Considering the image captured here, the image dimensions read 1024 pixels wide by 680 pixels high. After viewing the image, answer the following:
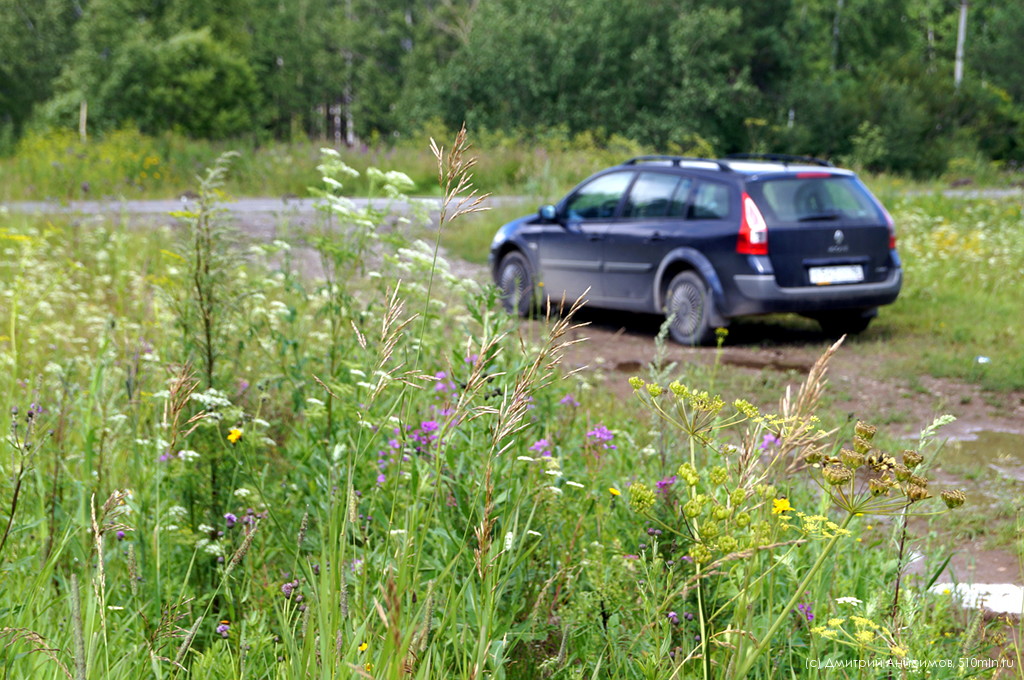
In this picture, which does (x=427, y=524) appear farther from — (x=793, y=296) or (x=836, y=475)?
(x=793, y=296)

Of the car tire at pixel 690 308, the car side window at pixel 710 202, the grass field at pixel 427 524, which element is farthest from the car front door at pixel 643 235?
the grass field at pixel 427 524

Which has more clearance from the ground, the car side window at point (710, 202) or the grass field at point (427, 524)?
the car side window at point (710, 202)

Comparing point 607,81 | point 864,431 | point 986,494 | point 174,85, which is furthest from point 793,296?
point 607,81

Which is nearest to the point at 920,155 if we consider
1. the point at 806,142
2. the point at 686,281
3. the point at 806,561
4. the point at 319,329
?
the point at 806,142

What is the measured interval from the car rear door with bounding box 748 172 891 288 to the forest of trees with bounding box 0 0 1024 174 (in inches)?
1095

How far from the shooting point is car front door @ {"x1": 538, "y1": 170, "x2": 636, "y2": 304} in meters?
10.3

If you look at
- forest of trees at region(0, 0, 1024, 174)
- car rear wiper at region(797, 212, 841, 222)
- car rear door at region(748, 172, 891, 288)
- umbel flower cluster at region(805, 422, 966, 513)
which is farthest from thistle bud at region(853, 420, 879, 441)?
forest of trees at region(0, 0, 1024, 174)

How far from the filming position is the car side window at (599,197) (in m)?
10.4

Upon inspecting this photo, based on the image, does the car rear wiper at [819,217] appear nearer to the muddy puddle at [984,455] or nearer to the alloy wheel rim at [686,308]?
the alloy wheel rim at [686,308]

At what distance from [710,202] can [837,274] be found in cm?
128

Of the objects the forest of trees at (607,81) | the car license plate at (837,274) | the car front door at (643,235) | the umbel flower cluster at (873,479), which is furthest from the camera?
the forest of trees at (607,81)

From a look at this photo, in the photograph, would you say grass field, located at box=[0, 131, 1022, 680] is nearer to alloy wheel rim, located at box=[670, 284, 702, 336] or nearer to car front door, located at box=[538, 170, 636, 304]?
alloy wheel rim, located at box=[670, 284, 702, 336]

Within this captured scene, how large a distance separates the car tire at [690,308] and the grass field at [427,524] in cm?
383

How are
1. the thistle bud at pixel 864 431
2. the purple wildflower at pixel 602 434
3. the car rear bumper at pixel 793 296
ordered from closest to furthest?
the thistle bud at pixel 864 431
the purple wildflower at pixel 602 434
the car rear bumper at pixel 793 296
